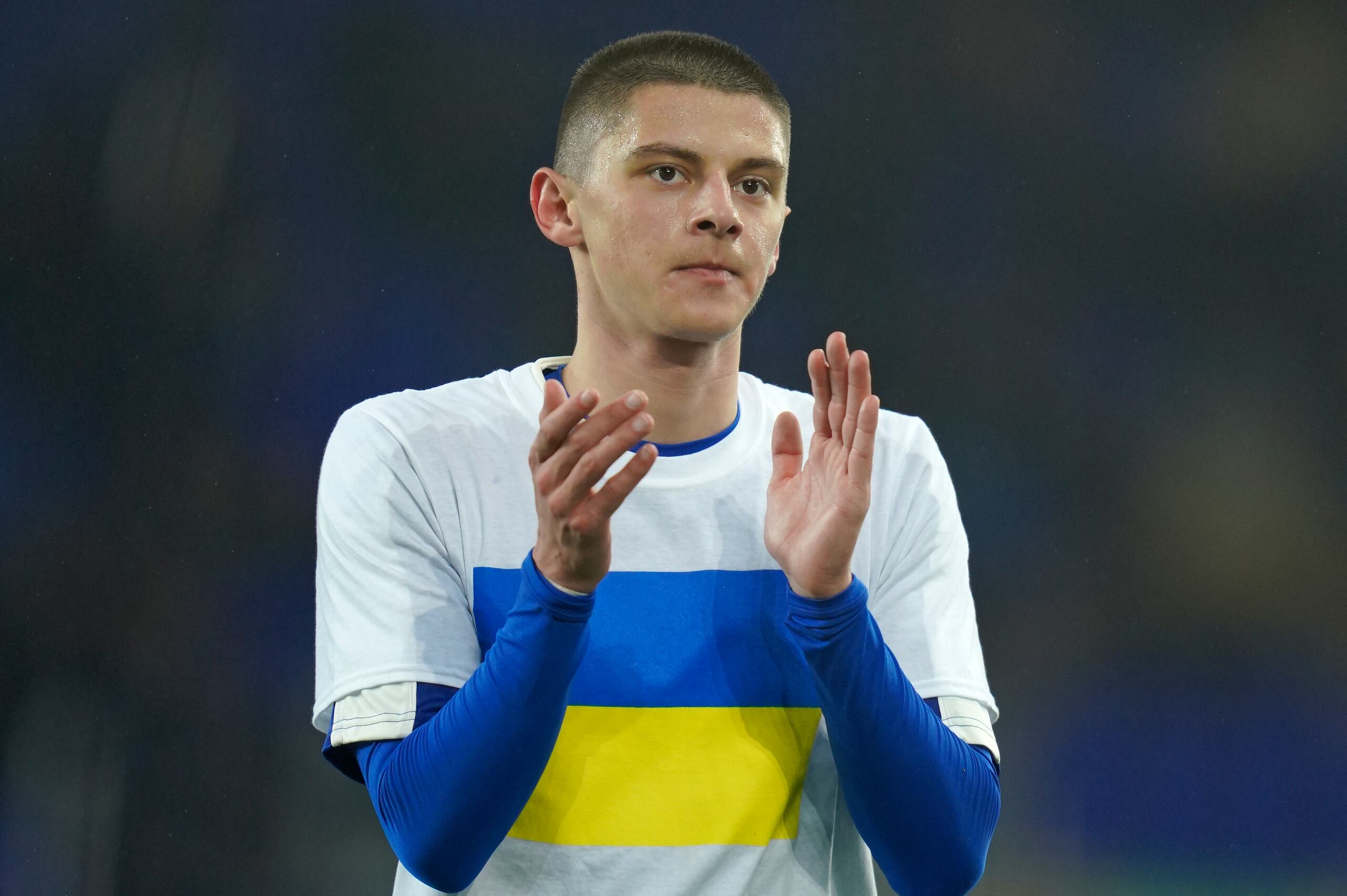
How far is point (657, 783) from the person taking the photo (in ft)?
4.09

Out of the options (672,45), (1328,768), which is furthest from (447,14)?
(1328,768)

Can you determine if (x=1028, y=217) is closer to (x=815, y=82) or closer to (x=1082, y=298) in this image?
(x=1082, y=298)

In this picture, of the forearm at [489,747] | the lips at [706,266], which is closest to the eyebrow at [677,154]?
the lips at [706,266]

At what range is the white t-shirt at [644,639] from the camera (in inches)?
48.6

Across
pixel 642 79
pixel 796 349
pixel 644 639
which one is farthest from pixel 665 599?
pixel 796 349

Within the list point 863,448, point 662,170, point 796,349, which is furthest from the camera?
point 796,349

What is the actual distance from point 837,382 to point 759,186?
0.29 metres

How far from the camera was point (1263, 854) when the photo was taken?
2217 millimetres

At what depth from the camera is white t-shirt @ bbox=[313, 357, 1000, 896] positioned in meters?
1.24

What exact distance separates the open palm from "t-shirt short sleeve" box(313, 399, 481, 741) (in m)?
0.31

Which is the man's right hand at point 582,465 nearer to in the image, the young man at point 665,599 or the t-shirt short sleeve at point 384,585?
the young man at point 665,599

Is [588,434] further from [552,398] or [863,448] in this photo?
[863,448]

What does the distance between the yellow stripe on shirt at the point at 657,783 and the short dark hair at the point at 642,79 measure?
1.85ft

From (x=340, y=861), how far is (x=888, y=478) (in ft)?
3.66
